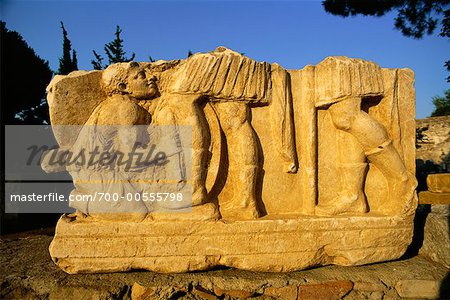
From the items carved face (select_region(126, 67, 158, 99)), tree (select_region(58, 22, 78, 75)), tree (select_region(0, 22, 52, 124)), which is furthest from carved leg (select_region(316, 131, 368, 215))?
tree (select_region(58, 22, 78, 75))

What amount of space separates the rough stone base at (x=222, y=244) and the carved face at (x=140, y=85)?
1.09 metres

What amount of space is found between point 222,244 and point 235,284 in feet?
1.02

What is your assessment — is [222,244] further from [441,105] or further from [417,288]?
[441,105]

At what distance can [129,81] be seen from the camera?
2680 mm

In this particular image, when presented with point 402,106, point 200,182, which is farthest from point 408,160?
point 200,182

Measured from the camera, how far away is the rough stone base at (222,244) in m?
2.45

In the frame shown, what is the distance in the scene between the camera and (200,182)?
8.63ft

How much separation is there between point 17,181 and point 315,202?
240 inches

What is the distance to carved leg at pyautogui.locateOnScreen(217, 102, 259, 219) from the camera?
2.67 metres

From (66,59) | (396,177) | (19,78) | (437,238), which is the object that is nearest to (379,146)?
(396,177)

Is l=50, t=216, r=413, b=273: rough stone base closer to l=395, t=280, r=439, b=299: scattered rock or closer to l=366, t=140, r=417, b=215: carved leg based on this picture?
l=366, t=140, r=417, b=215: carved leg

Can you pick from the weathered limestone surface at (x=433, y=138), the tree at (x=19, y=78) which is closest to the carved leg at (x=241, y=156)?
the tree at (x=19, y=78)

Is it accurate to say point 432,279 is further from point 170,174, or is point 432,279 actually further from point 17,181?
point 17,181

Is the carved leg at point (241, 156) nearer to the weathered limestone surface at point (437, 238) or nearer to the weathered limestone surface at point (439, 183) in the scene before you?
the weathered limestone surface at point (437, 238)
